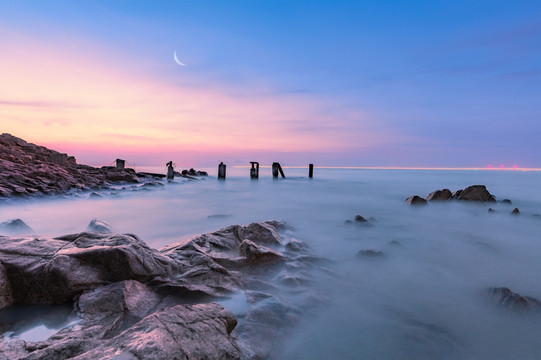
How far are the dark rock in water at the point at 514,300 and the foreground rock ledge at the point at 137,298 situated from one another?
2.84m

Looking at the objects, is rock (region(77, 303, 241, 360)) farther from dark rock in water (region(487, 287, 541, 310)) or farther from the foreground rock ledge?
dark rock in water (region(487, 287, 541, 310))

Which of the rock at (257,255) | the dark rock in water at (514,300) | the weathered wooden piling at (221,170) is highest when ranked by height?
the weathered wooden piling at (221,170)

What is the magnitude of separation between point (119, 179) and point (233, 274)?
25.4m

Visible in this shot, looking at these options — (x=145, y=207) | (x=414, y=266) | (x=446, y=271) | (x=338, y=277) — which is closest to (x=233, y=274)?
(x=338, y=277)

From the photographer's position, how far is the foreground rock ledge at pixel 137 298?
2.31 m

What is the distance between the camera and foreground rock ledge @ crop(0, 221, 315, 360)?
2.31 m

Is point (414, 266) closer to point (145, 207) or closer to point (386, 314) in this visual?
point (386, 314)

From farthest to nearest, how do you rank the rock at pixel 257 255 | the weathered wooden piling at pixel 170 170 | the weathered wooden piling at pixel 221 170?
the weathered wooden piling at pixel 221 170 → the weathered wooden piling at pixel 170 170 → the rock at pixel 257 255

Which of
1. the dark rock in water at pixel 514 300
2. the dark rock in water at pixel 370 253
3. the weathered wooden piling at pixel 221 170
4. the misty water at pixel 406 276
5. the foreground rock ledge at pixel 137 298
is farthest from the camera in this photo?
the weathered wooden piling at pixel 221 170

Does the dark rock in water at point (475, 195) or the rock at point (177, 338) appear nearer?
the rock at point (177, 338)

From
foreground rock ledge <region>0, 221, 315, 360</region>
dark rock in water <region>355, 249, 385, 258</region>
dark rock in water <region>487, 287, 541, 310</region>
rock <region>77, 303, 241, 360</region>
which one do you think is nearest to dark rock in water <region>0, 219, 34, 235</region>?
Result: foreground rock ledge <region>0, 221, 315, 360</region>

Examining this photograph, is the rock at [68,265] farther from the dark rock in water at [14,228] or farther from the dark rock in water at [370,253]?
the dark rock in water at [14,228]

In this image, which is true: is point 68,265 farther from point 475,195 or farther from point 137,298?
point 475,195

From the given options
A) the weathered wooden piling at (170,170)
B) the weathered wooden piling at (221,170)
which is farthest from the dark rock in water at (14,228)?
the weathered wooden piling at (221,170)
